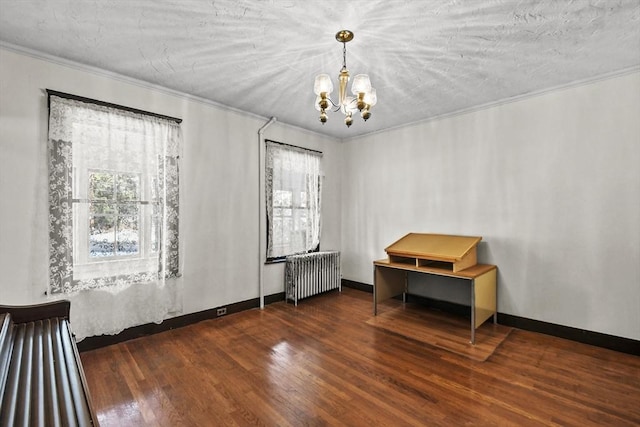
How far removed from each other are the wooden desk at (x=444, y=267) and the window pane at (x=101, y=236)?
3004 millimetres

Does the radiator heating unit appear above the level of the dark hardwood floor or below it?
above

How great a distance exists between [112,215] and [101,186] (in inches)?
11.6

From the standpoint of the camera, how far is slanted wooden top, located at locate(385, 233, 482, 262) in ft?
11.2

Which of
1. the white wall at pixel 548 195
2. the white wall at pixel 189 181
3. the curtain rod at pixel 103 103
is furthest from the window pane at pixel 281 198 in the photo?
the white wall at pixel 548 195

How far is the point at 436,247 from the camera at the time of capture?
368cm

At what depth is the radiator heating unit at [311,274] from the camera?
14.5 feet

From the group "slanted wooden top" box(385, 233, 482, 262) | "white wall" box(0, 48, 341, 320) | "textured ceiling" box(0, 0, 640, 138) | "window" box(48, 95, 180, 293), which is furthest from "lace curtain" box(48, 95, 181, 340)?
"slanted wooden top" box(385, 233, 482, 262)

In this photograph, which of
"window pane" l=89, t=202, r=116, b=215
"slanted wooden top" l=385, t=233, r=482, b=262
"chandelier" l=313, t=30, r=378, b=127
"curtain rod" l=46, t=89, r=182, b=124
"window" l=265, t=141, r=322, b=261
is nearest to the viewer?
"chandelier" l=313, t=30, r=378, b=127

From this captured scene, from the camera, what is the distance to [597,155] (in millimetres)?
3049

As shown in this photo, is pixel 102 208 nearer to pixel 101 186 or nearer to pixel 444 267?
pixel 101 186

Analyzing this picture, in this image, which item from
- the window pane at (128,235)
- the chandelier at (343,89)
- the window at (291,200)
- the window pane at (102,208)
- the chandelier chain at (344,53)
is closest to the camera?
the chandelier at (343,89)

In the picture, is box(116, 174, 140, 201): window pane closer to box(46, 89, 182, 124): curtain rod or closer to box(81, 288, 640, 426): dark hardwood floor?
box(46, 89, 182, 124): curtain rod

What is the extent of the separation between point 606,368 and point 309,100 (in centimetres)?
393

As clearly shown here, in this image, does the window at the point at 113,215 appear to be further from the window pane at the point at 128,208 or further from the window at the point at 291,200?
the window at the point at 291,200
